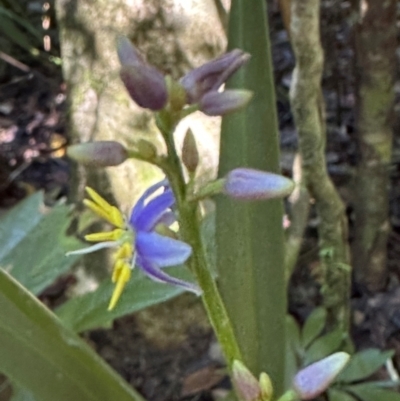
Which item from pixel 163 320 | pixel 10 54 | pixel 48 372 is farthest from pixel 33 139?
pixel 48 372

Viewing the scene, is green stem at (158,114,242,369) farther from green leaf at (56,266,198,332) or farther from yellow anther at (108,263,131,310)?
green leaf at (56,266,198,332)

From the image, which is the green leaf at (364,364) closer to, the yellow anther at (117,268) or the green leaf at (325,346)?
the green leaf at (325,346)

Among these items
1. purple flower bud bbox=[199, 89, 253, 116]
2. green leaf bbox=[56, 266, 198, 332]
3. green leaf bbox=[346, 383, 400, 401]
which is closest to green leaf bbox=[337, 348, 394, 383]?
green leaf bbox=[346, 383, 400, 401]

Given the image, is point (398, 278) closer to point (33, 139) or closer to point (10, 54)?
point (33, 139)

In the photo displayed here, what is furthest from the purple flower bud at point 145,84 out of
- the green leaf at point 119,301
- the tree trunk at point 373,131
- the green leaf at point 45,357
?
the tree trunk at point 373,131

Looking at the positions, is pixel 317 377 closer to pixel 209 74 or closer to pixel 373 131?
pixel 209 74

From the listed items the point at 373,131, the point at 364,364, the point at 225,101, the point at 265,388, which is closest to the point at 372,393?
the point at 364,364

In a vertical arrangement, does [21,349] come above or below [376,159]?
above
